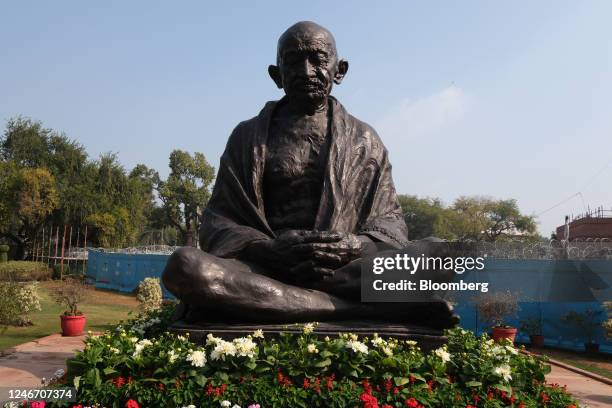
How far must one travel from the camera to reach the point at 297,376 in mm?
3158

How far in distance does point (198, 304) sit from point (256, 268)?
58cm

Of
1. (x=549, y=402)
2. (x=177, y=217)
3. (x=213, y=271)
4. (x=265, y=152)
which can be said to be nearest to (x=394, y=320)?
(x=549, y=402)

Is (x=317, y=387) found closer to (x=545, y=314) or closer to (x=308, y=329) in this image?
(x=308, y=329)

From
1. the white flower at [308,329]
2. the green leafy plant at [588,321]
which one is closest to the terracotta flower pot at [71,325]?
the white flower at [308,329]

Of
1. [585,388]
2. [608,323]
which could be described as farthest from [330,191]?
[608,323]

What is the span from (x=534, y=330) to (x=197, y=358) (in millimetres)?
8879

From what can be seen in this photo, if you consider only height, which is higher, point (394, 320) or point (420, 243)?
point (420, 243)

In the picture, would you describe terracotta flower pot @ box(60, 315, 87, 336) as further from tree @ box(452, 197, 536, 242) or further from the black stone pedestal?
tree @ box(452, 197, 536, 242)

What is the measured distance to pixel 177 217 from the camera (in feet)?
127

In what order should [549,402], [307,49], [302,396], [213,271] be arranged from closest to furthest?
[302,396] < [549,402] < [213,271] < [307,49]

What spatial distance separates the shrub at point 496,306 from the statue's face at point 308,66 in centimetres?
656

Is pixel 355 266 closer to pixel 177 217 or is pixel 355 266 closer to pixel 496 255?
pixel 496 255

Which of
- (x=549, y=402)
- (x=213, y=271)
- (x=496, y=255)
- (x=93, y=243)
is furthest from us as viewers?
(x=93, y=243)

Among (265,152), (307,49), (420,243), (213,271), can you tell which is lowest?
(213,271)
